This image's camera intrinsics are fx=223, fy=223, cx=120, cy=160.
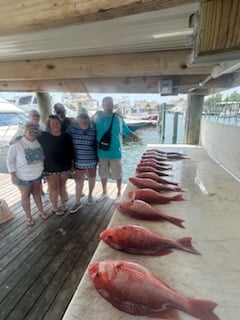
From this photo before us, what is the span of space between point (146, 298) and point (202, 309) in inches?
7.4

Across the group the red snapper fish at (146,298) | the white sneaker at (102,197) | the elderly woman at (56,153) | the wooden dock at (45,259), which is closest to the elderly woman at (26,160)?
the elderly woman at (56,153)

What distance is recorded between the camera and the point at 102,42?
1.90m

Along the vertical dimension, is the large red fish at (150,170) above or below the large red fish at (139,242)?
below

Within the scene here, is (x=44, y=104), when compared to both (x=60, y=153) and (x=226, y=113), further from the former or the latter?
(x=226, y=113)

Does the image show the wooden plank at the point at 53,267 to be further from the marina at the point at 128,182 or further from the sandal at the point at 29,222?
the sandal at the point at 29,222

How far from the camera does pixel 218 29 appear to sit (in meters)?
0.74

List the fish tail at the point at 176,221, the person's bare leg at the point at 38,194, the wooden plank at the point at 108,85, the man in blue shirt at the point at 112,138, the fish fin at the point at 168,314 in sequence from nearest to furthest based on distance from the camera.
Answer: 1. the fish fin at the point at 168,314
2. the fish tail at the point at 176,221
3. the person's bare leg at the point at 38,194
4. the man in blue shirt at the point at 112,138
5. the wooden plank at the point at 108,85

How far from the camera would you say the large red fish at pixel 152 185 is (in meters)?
1.70

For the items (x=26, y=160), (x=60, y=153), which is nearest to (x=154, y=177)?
(x=60, y=153)

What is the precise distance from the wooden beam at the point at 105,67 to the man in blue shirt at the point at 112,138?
60cm

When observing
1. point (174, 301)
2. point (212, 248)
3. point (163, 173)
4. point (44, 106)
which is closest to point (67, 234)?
point (163, 173)

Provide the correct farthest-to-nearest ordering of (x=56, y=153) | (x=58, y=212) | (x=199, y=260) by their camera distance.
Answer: (x=58, y=212), (x=56, y=153), (x=199, y=260)

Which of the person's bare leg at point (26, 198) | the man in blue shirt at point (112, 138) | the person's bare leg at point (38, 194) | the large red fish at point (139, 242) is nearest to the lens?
the large red fish at point (139, 242)

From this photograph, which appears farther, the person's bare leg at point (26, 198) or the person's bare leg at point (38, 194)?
the person's bare leg at point (38, 194)
